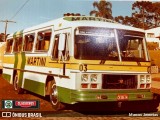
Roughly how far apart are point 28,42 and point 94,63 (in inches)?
175

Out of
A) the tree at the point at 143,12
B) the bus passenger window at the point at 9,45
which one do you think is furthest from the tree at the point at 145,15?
the bus passenger window at the point at 9,45

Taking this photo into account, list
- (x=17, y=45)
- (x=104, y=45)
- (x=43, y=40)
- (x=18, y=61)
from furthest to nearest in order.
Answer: (x=17, y=45), (x=18, y=61), (x=43, y=40), (x=104, y=45)

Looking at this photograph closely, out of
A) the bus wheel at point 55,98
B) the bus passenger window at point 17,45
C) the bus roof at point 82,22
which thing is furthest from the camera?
the bus passenger window at point 17,45

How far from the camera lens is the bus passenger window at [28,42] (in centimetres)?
1113

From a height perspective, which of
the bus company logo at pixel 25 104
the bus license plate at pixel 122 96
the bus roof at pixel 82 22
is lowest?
the bus company logo at pixel 25 104

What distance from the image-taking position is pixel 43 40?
993cm

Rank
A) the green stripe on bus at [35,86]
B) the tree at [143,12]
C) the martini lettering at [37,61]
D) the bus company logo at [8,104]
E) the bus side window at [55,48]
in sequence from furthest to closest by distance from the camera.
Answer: the tree at [143,12], the green stripe on bus at [35,86], the martini lettering at [37,61], the bus side window at [55,48], the bus company logo at [8,104]

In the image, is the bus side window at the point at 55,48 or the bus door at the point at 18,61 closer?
the bus side window at the point at 55,48

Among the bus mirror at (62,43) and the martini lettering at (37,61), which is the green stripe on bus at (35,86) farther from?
the bus mirror at (62,43)

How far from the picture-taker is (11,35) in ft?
48.7

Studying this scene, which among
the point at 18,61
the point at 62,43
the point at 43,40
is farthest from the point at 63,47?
the point at 18,61

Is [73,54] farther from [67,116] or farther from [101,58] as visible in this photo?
[67,116]

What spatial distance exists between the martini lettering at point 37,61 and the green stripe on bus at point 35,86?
57cm

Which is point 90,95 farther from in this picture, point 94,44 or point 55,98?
point 55,98
